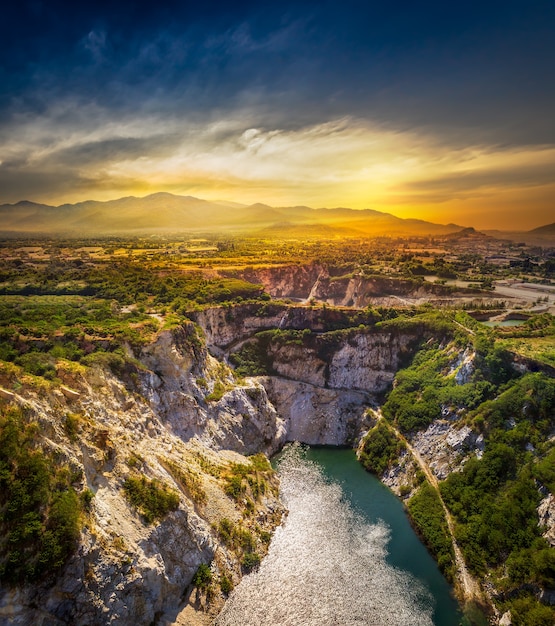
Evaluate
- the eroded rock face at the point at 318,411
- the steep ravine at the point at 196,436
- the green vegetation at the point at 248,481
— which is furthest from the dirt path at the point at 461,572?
the green vegetation at the point at 248,481

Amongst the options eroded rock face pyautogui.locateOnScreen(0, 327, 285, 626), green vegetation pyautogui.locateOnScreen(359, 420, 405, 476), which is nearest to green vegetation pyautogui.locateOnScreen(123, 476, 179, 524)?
eroded rock face pyautogui.locateOnScreen(0, 327, 285, 626)

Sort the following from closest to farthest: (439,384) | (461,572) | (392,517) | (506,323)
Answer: (461,572) < (392,517) < (439,384) < (506,323)

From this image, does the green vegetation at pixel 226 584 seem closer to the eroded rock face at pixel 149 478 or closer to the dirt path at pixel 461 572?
the eroded rock face at pixel 149 478

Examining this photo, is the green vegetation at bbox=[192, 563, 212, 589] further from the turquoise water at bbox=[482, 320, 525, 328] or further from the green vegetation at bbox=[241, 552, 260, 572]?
the turquoise water at bbox=[482, 320, 525, 328]

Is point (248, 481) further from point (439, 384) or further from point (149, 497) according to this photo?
point (439, 384)

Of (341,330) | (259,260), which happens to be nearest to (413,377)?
(341,330)

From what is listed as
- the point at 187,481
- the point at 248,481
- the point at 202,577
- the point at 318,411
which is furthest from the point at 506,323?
the point at 202,577
